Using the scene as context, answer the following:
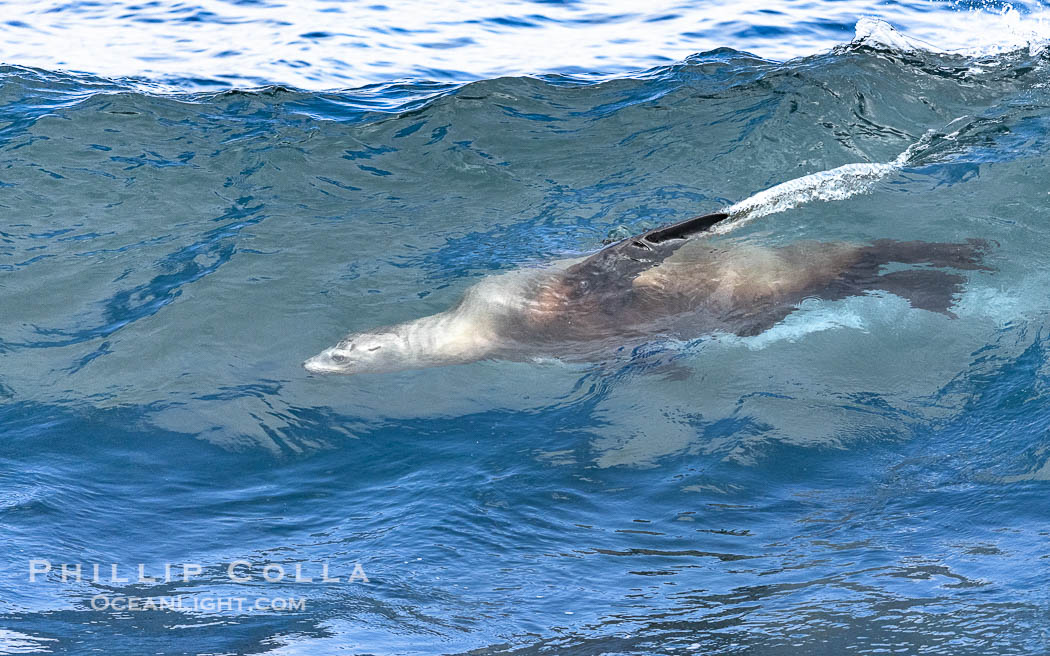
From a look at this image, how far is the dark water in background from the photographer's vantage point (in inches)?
167

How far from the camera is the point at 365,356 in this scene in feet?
22.2

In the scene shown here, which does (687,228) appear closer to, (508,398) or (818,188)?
(508,398)

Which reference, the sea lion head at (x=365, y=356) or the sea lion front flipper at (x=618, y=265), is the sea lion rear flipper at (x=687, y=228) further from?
the sea lion head at (x=365, y=356)

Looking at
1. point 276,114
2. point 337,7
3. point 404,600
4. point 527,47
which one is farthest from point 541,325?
point 337,7

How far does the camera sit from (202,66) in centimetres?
1361

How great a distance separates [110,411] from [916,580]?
4.80 m

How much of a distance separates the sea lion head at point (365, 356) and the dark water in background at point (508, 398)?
0.15 metres

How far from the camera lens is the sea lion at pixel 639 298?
22.3 feet

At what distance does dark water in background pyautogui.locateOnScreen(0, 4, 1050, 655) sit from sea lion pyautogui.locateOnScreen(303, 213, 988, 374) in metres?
0.17

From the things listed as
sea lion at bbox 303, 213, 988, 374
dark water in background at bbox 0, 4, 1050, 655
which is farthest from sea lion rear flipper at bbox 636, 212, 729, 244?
dark water in background at bbox 0, 4, 1050, 655

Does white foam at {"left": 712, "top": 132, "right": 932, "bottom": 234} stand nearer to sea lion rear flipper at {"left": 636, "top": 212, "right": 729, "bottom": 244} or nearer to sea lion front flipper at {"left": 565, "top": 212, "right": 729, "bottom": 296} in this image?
sea lion front flipper at {"left": 565, "top": 212, "right": 729, "bottom": 296}

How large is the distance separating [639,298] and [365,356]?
1937 mm

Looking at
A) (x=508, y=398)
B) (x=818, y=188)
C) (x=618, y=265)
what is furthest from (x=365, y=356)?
(x=818, y=188)

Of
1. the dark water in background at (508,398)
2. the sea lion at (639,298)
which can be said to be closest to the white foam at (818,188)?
the dark water in background at (508,398)
